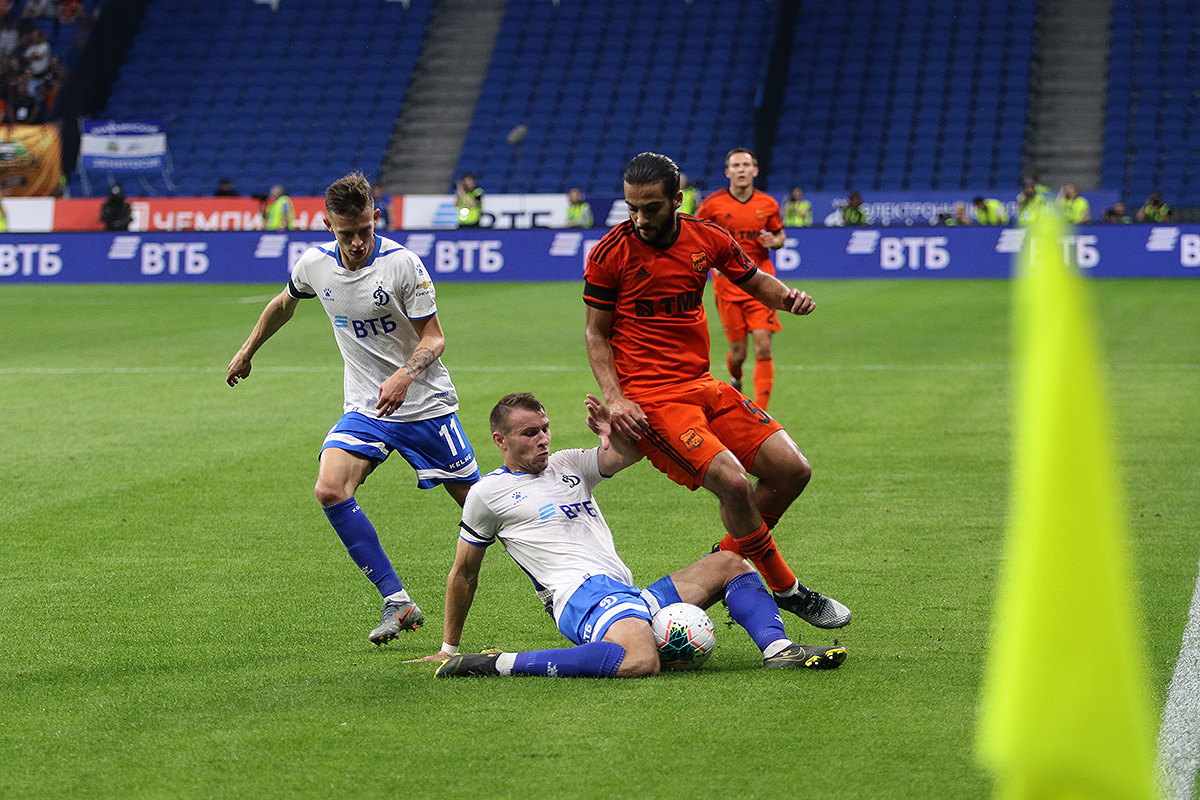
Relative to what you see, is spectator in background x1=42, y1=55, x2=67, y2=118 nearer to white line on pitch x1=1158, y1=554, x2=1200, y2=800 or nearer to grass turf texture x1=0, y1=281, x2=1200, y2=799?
grass turf texture x1=0, y1=281, x2=1200, y2=799

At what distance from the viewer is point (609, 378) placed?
559 cm

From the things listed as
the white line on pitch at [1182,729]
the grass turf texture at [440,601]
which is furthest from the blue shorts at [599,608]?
the white line on pitch at [1182,729]

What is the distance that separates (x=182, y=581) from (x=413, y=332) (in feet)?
5.73

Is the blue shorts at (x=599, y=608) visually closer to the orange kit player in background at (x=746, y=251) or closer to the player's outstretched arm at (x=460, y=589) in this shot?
the player's outstretched arm at (x=460, y=589)

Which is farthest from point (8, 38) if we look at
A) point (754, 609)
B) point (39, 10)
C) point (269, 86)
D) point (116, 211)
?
point (754, 609)

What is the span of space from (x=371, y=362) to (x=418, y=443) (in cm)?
40

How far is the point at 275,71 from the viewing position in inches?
1596

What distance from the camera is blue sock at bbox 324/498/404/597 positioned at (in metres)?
5.66

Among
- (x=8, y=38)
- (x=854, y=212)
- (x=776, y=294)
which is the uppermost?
(x=8, y=38)

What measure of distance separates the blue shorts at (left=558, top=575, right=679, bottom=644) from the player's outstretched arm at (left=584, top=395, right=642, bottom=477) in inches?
17.6

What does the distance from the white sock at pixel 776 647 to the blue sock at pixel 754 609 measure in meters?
0.01

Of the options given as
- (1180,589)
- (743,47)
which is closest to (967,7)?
(743,47)

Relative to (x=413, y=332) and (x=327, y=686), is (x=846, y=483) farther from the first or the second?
(x=327, y=686)

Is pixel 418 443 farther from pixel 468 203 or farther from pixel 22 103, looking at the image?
pixel 22 103
